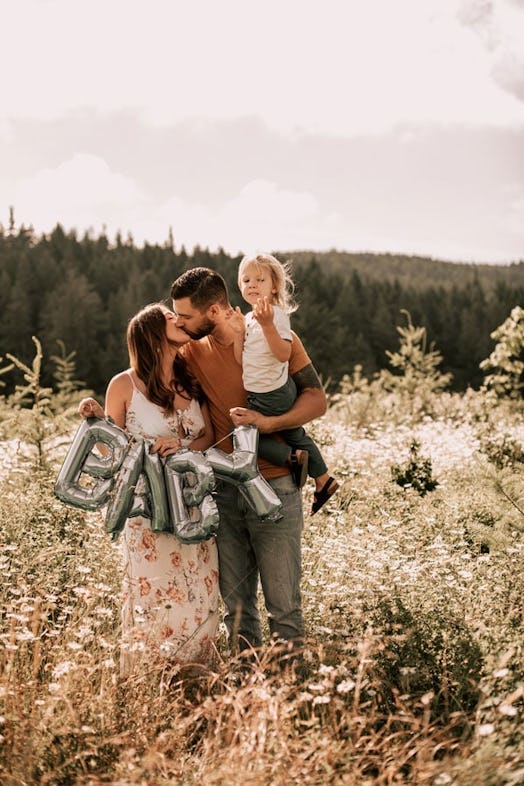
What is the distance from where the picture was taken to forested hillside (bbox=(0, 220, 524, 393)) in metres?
58.1

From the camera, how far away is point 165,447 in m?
3.65

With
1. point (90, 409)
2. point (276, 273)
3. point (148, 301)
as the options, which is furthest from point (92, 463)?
point (148, 301)

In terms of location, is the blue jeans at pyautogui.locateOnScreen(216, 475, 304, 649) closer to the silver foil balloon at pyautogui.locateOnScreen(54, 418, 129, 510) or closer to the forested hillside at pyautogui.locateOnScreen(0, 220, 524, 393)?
the silver foil balloon at pyautogui.locateOnScreen(54, 418, 129, 510)

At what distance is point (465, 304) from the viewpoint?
85000 millimetres

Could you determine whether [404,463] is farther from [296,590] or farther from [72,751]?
[72,751]

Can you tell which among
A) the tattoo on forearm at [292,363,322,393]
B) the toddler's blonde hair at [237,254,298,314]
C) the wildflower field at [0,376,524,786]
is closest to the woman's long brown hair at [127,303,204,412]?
the toddler's blonde hair at [237,254,298,314]

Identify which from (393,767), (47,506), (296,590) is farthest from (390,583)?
(47,506)

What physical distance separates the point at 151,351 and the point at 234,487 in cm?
83

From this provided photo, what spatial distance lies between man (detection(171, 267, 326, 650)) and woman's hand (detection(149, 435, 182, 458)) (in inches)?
10.7

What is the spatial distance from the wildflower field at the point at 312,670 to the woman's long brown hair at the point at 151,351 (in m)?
1.00

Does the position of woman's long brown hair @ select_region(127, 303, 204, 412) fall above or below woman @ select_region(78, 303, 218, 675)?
above

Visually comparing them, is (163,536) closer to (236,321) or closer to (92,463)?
(92,463)

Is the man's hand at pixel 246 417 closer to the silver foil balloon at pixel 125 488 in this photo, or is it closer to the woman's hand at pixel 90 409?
the silver foil balloon at pixel 125 488

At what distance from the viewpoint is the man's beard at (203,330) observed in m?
3.78
